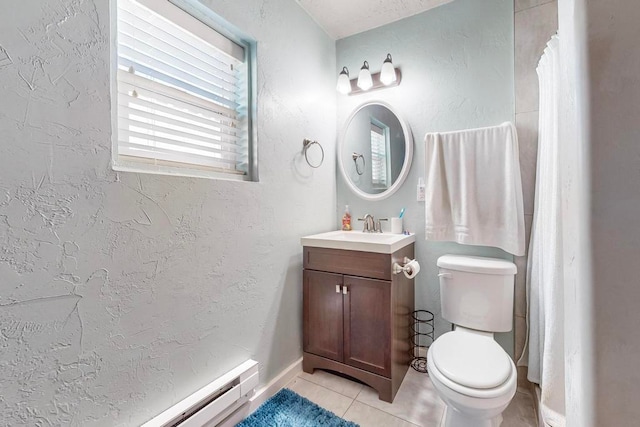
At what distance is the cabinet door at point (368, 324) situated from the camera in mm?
1491

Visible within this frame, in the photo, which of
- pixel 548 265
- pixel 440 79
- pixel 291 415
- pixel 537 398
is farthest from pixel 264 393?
pixel 440 79

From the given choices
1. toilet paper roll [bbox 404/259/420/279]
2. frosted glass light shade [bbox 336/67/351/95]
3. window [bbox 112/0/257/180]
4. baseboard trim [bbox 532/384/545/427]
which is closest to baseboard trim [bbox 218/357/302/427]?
toilet paper roll [bbox 404/259/420/279]

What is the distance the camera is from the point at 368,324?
1542mm

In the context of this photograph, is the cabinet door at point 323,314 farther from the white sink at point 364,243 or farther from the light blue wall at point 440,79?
the light blue wall at point 440,79

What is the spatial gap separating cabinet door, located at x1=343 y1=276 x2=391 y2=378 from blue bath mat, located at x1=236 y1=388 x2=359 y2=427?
1.00 feet

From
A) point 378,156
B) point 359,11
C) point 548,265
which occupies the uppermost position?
point 359,11

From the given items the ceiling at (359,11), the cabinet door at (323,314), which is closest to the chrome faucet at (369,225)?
the cabinet door at (323,314)

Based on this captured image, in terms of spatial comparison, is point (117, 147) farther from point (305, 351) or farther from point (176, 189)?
point (305, 351)

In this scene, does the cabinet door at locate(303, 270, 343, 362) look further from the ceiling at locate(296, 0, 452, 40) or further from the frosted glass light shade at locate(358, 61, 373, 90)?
the ceiling at locate(296, 0, 452, 40)

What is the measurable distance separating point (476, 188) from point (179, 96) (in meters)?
1.71

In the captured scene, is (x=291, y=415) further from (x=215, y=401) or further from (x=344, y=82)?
(x=344, y=82)

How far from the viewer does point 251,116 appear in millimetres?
1521

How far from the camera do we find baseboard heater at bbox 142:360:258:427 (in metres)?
1.07

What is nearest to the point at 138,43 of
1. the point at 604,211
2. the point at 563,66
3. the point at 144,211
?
the point at 144,211
